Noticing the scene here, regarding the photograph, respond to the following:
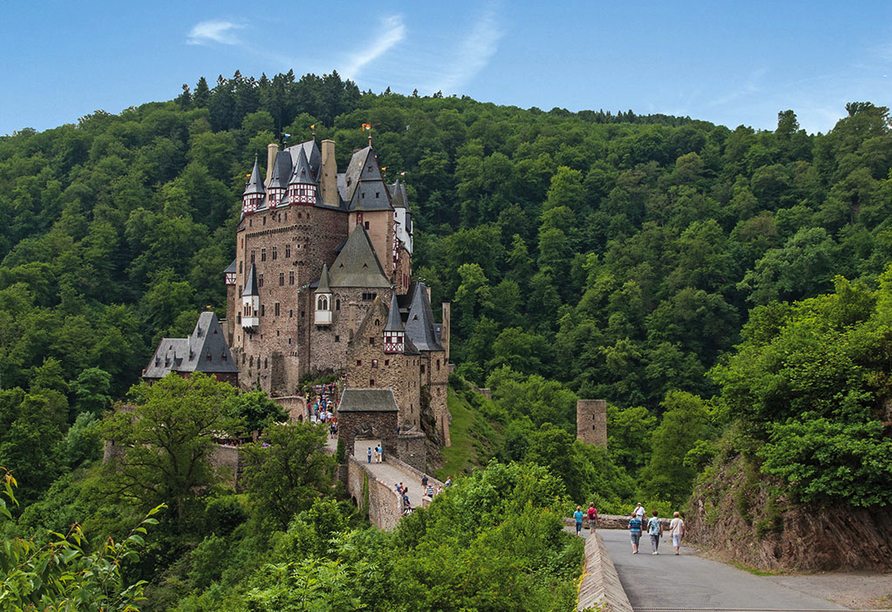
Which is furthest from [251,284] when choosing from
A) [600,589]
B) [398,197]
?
[600,589]

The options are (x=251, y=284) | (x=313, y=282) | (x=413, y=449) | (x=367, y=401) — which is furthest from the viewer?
(x=251, y=284)

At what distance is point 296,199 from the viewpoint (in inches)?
2352

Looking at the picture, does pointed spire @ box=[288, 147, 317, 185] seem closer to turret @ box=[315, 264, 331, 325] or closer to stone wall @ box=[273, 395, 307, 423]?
turret @ box=[315, 264, 331, 325]

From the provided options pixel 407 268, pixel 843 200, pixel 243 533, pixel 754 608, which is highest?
pixel 843 200

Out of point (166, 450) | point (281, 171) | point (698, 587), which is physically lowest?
point (166, 450)

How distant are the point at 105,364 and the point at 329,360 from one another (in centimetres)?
2724

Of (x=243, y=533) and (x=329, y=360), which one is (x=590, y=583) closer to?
(x=243, y=533)

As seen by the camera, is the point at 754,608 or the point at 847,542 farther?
the point at 847,542

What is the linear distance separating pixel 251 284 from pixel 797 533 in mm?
47177

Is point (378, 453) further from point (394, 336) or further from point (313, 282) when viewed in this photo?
point (313, 282)

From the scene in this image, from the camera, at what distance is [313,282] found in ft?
195

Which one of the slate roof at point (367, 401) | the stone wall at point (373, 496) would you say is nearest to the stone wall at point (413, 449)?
the slate roof at point (367, 401)

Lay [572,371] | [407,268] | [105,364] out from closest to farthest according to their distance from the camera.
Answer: [407,268] < [105,364] < [572,371]

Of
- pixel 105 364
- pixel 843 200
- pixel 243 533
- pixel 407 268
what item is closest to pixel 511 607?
pixel 243 533
